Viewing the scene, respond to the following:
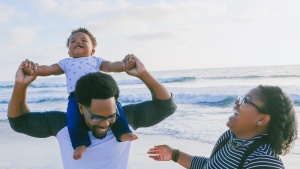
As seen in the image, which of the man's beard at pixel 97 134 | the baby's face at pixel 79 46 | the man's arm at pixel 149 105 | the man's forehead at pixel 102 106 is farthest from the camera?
the baby's face at pixel 79 46

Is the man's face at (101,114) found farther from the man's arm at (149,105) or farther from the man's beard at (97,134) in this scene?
the man's arm at (149,105)

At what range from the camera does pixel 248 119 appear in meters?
2.84

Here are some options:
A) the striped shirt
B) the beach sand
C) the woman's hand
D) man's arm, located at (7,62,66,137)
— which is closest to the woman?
the striped shirt

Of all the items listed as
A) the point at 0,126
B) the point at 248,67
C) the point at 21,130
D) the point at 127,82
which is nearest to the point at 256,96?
the point at 21,130

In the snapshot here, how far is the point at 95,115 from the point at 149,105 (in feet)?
1.63

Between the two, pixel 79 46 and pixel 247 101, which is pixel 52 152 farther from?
pixel 247 101

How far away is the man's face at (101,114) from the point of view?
249cm

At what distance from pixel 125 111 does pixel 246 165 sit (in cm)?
96

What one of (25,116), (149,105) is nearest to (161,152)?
(149,105)

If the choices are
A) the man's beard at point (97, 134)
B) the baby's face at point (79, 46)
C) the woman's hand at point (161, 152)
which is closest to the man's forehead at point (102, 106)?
the man's beard at point (97, 134)

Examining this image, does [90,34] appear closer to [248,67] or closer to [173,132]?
[173,132]

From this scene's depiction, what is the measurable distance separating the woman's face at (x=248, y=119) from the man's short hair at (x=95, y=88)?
93 centimetres

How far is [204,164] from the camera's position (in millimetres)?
3270

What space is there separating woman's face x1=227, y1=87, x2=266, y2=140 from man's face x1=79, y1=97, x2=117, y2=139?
91 centimetres
